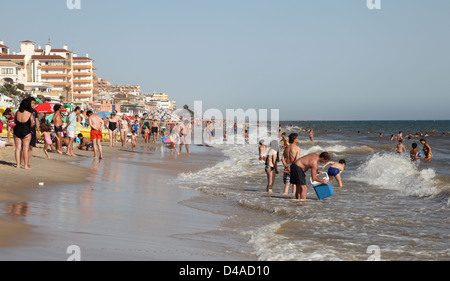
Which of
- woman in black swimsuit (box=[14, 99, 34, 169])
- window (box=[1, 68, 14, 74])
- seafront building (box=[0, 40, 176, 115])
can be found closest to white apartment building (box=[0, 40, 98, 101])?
seafront building (box=[0, 40, 176, 115])

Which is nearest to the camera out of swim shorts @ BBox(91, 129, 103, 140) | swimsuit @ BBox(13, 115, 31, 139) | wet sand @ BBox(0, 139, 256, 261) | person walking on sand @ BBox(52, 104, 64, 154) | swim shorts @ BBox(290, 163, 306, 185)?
wet sand @ BBox(0, 139, 256, 261)

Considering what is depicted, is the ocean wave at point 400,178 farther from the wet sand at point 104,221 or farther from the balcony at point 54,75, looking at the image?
the balcony at point 54,75

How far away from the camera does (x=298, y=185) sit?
1056 centimetres

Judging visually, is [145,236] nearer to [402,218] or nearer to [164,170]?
[402,218]

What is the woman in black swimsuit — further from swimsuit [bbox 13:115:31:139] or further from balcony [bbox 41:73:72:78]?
balcony [bbox 41:73:72:78]

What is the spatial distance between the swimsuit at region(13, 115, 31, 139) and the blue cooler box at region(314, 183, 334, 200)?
6.66 metres

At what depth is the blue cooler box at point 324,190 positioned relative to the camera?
10438mm

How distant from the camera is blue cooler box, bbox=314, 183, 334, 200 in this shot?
10.4m

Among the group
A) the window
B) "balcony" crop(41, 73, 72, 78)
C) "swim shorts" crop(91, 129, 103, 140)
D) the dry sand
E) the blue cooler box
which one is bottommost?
the blue cooler box

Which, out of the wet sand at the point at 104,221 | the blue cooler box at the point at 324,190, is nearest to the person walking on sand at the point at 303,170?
the blue cooler box at the point at 324,190

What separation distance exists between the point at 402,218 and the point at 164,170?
899 cm

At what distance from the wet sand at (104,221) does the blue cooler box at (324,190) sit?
9.17 feet

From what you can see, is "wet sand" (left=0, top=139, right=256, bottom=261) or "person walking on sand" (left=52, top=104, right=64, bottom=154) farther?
"person walking on sand" (left=52, top=104, right=64, bottom=154)
